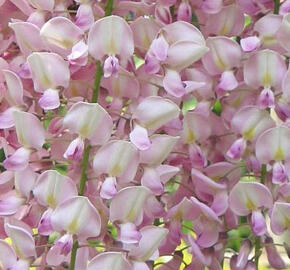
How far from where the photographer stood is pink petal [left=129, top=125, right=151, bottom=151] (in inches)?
28.3

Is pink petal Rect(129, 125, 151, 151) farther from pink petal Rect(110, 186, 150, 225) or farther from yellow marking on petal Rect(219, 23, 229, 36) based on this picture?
yellow marking on petal Rect(219, 23, 229, 36)

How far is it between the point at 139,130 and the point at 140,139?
13mm

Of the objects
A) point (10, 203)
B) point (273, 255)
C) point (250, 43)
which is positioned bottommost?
point (273, 255)

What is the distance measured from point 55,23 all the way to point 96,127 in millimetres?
92

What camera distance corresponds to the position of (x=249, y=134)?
802 mm

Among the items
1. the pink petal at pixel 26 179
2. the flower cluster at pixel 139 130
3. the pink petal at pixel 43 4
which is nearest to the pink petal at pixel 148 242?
the flower cluster at pixel 139 130

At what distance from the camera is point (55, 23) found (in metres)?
0.74

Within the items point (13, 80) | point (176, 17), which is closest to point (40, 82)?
point (13, 80)

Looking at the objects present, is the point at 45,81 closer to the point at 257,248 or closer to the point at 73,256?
the point at 73,256

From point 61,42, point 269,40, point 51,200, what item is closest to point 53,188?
point 51,200

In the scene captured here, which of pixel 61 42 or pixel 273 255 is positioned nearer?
pixel 61 42

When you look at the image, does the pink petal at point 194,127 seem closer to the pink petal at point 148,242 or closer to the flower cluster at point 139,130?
the flower cluster at point 139,130

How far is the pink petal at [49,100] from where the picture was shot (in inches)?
28.7

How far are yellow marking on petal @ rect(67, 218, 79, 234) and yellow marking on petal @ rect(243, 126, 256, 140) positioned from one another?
18 centimetres
